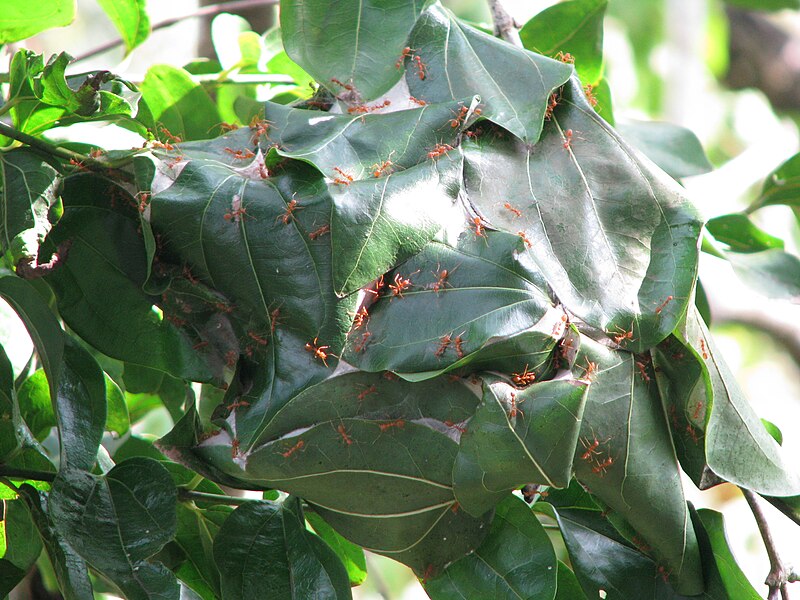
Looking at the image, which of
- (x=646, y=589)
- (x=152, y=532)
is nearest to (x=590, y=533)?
(x=646, y=589)

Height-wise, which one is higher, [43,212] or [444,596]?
[43,212]

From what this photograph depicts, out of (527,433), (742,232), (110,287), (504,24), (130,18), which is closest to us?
(527,433)

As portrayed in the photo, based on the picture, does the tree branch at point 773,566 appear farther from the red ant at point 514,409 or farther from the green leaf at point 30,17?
the green leaf at point 30,17

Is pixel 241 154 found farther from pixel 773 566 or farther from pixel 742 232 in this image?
pixel 742 232

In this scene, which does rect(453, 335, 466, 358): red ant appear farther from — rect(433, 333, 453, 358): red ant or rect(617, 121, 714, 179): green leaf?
rect(617, 121, 714, 179): green leaf

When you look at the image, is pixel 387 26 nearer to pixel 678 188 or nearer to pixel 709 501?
pixel 678 188

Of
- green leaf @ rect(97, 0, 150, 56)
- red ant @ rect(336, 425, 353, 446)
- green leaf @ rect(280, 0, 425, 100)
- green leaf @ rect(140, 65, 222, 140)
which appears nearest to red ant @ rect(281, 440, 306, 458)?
red ant @ rect(336, 425, 353, 446)

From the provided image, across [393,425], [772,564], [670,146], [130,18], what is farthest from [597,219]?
[130,18]
